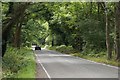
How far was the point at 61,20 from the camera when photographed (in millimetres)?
61938

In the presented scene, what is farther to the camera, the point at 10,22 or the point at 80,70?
the point at 80,70

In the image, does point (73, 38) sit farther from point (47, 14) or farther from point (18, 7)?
point (18, 7)

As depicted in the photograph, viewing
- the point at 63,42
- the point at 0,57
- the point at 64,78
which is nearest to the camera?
the point at 64,78

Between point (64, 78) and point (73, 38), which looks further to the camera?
point (73, 38)

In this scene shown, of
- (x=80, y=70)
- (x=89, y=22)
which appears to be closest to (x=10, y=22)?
(x=80, y=70)

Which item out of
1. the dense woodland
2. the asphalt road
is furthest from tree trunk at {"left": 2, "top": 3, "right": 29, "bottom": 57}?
the dense woodland

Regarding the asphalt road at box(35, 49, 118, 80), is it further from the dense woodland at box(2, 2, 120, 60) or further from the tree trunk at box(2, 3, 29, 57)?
the dense woodland at box(2, 2, 120, 60)

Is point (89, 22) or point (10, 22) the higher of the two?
point (10, 22)

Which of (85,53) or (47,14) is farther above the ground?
(47,14)

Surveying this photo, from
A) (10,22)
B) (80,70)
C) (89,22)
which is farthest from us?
(89,22)

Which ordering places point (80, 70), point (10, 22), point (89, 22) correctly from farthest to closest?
point (89, 22), point (80, 70), point (10, 22)

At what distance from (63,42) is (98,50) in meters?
35.4

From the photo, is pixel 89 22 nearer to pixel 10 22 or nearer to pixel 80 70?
pixel 80 70

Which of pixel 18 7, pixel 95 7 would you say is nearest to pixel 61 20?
pixel 95 7
